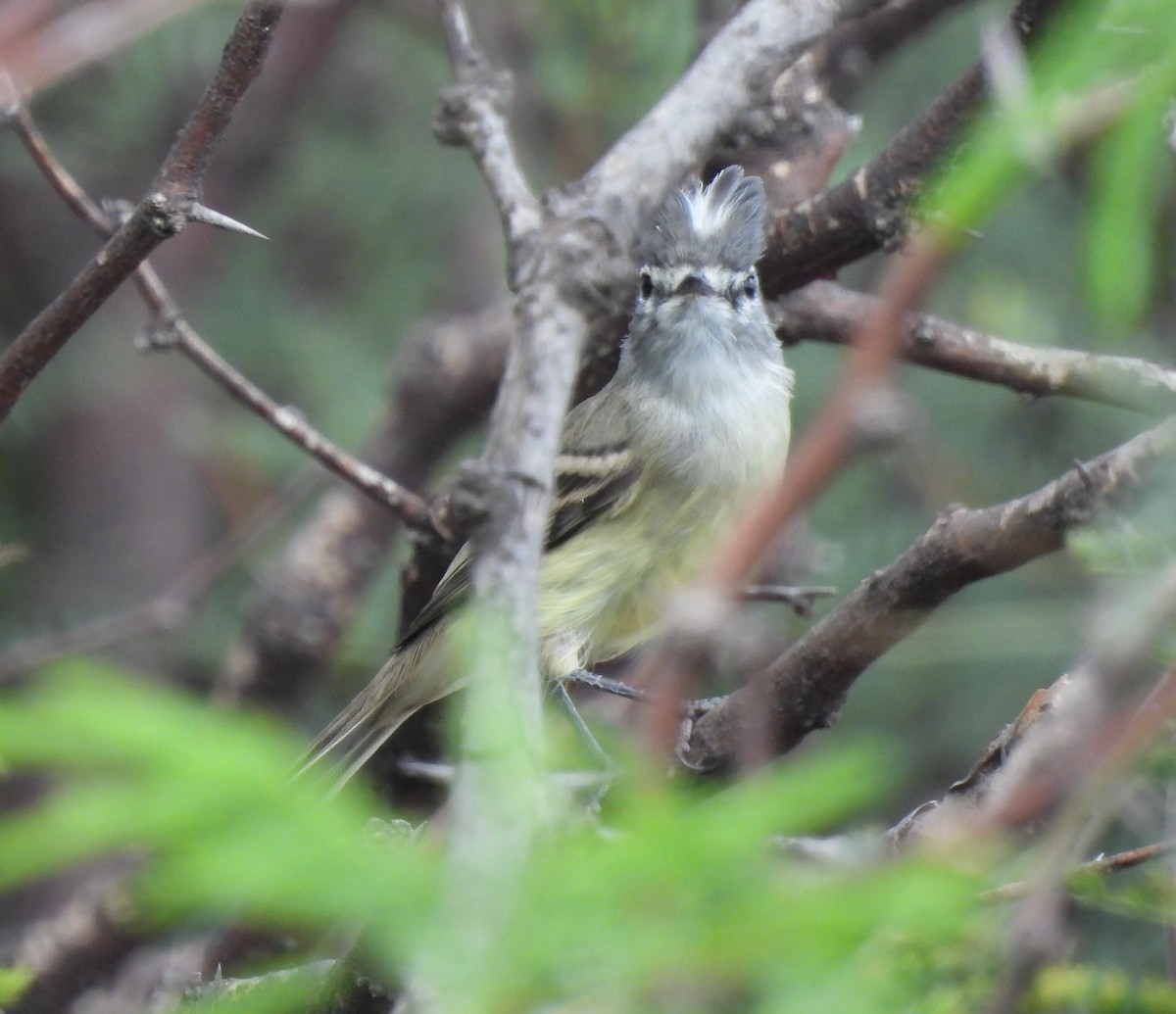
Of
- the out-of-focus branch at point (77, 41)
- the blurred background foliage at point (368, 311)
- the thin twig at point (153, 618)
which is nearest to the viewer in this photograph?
the out-of-focus branch at point (77, 41)

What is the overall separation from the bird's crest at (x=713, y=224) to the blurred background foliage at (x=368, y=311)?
18.1 inches

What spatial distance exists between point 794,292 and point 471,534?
2.24 m

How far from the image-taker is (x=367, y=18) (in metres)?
5.97

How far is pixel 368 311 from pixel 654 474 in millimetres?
2298

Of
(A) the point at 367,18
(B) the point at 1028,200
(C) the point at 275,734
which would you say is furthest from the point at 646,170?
(A) the point at 367,18

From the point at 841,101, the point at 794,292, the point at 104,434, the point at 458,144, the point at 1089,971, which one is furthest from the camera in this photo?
the point at 104,434

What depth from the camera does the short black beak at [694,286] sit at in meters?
3.48

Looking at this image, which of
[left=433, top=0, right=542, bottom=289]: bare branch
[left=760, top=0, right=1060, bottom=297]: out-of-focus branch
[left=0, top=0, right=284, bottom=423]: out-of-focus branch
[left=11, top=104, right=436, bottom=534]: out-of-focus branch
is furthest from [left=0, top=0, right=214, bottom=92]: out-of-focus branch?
[left=760, top=0, right=1060, bottom=297]: out-of-focus branch

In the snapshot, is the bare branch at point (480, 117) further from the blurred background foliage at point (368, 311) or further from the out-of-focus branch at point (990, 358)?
the blurred background foliage at point (368, 311)

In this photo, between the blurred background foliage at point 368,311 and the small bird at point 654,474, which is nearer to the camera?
the small bird at point 654,474

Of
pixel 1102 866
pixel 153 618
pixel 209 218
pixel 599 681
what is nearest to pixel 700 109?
pixel 209 218

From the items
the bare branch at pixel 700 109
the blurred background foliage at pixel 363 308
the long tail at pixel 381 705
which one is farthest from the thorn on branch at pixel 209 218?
the blurred background foliage at pixel 363 308

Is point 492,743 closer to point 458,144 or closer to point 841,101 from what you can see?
point 458,144

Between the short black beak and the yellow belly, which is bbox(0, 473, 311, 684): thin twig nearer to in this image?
the yellow belly
